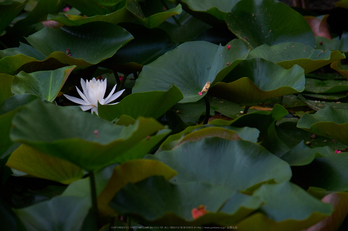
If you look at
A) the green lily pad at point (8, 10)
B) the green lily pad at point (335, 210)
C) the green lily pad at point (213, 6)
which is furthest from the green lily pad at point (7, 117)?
the green lily pad at point (213, 6)

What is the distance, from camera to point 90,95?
909 mm

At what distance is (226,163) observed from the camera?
63cm

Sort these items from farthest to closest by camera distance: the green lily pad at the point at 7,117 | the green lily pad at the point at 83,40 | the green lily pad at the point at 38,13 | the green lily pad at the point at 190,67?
1. the green lily pad at the point at 38,13
2. the green lily pad at the point at 83,40
3. the green lily pad at the point at 190,67
4. the green lily pad at the point at 7,117

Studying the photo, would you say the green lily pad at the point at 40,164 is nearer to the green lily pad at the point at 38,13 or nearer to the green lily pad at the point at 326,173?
the green lily pad at the point at 326,173

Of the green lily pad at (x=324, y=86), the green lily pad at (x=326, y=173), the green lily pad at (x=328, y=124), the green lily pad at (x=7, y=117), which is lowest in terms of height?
the green lily pad at (x=324, y=86)

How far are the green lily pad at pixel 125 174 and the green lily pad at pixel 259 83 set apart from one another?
0.38 meters

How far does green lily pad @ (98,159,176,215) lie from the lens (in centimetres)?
55

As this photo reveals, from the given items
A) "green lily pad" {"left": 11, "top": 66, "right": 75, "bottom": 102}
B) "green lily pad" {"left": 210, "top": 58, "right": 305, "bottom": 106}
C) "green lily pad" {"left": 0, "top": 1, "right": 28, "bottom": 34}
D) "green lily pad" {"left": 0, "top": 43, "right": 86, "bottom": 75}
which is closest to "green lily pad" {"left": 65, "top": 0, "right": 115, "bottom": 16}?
"green lily pad" {"left": 0, "top": 1, "right": 28, "bottom": 34}

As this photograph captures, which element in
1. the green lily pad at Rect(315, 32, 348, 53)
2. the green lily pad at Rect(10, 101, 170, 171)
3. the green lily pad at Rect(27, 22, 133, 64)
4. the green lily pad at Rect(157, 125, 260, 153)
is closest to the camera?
the green lily pad at Rect(10, 101, 170, 171)

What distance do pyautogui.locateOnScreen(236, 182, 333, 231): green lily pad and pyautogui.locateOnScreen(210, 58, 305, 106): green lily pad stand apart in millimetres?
353

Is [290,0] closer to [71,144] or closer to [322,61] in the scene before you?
[322,61]

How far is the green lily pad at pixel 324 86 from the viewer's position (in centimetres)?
129

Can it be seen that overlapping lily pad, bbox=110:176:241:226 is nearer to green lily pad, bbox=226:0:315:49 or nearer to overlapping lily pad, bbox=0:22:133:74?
overlapping lily pad, bbox=0:22:133:74

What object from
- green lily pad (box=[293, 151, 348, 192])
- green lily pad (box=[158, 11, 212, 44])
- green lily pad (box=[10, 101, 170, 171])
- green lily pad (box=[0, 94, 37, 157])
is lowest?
green lily pad (box=[158, 11, 212, 44])
